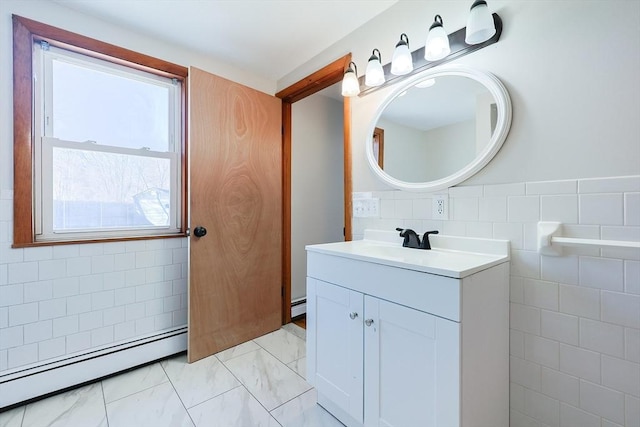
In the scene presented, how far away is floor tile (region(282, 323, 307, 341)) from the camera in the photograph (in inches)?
92.0

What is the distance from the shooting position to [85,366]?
5.38 ft

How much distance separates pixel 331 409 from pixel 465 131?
1.53m

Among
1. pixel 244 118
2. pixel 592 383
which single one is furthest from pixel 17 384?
pixel 592 383

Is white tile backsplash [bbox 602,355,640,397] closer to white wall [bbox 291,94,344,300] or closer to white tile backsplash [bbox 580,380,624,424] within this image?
white tile backsplash [bbox 580,380,624,424]

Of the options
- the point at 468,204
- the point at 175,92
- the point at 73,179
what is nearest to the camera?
the point at 468,204

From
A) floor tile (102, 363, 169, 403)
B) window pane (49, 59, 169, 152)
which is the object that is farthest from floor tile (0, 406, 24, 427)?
window pane (49, 59, 169, 152)

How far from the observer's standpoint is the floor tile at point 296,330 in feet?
7.66

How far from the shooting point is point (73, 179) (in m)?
1.66

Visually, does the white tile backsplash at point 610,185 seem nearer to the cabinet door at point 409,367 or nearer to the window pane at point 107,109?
the cabinet door at point 409,367

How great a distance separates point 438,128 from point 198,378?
2.02 m

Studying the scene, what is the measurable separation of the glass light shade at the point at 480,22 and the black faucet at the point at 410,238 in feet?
2.94

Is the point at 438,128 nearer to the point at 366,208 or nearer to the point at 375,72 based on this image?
the point at 375,72

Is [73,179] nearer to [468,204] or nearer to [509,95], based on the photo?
[468,204]

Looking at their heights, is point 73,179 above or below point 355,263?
above
